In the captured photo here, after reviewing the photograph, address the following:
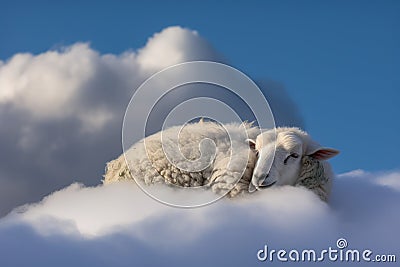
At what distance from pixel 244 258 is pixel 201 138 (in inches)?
145

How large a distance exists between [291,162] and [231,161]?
0.86 meters

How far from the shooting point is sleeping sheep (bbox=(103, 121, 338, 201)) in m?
10.5

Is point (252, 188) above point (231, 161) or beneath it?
beneath

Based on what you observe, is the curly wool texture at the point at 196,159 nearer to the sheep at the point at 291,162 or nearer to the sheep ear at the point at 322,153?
the sheep at the point at 291,162

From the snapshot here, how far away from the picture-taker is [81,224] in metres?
8.84

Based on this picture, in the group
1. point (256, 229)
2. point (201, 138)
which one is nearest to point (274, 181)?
point (201, 138)

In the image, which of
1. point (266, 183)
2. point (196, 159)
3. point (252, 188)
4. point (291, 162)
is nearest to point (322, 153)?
point (291, 162)

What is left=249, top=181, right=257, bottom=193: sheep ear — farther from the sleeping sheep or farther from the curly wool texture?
the curly wool texture

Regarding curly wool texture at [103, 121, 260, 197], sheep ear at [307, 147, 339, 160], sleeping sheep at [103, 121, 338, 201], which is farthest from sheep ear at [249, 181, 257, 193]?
sheep ear at [307, 147, 339, 160]

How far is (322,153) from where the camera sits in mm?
10938

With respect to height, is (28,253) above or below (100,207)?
below

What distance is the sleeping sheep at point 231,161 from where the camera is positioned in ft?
34.4

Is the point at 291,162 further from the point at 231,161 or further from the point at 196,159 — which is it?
the point at 196,159

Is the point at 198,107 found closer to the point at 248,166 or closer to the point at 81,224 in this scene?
the point at 248,166
